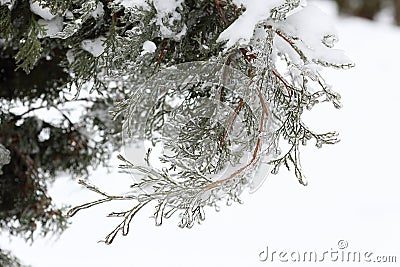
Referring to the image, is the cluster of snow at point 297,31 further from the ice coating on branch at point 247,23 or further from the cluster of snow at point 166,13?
the cluster of snow at point 166,13

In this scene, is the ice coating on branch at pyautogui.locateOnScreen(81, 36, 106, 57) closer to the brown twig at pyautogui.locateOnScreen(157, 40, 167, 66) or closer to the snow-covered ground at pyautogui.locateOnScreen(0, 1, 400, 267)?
the brown twig at pyautogui.locateOnScreen(157, 40, 167, 66)

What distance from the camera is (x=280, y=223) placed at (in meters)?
1.77

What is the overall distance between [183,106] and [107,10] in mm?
188

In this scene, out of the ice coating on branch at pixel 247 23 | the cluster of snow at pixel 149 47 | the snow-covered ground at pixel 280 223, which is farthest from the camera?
the snow-covered ground at pixel 280 223

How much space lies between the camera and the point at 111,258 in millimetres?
1634

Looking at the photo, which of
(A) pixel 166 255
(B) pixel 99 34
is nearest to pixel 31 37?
(B) pixel 99 34

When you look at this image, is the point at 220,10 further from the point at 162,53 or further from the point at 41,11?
the point at 41,11

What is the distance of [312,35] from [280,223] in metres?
1.10

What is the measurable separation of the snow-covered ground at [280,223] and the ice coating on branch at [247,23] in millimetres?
903

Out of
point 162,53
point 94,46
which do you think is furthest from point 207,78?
point 94,46

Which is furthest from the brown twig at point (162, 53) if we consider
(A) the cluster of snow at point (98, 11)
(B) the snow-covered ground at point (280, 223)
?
(B) the snow-covered ground at point (280, 223)

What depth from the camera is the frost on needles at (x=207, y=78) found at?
0.74m

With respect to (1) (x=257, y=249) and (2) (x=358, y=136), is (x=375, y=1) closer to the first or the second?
(2) (x=358, y=136)

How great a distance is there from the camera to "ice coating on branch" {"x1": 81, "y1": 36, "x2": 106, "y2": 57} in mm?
875
